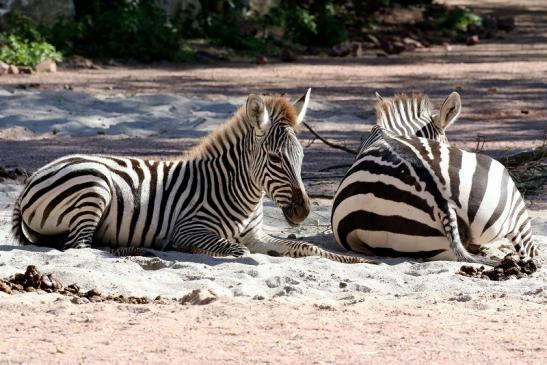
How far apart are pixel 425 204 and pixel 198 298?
2033 mm

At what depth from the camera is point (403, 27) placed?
2725 centimetres

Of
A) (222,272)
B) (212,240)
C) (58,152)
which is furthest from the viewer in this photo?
(58,152)

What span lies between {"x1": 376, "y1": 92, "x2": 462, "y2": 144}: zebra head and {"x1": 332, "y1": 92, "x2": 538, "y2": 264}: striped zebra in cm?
73

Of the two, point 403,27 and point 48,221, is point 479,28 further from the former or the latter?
point 48,221

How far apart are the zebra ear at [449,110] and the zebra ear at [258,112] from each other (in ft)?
5.08

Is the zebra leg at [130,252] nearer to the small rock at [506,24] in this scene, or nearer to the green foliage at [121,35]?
the green foliage at [121,35]

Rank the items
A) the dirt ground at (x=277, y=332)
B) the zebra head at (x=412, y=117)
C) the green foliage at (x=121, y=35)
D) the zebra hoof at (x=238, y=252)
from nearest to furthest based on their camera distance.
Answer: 1. the dirt ground at (x=277, y=332)
2. the zebra hoof at (x=238, y=252)
3. the zebra head at (x=412, y=117)
4. the green foliage at (x=121, y=35)

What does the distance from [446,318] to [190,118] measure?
901 centimetres

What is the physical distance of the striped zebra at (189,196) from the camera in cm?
797

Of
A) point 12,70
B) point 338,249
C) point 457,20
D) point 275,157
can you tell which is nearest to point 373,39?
point 457,20

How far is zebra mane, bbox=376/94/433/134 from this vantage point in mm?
9164

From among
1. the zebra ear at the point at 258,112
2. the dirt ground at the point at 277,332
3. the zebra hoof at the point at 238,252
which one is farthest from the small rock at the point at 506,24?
the dirt ground at the point at 277,332

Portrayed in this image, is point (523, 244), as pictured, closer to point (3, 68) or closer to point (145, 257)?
point (145, 257)

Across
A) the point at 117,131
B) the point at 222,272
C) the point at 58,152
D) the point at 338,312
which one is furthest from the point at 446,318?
the point at 117,131
